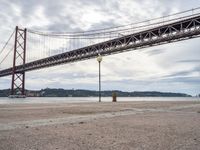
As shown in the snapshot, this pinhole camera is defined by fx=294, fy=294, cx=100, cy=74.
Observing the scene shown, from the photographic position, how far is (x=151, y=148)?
4.25m

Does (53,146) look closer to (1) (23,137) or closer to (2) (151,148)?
(1) (23,137)

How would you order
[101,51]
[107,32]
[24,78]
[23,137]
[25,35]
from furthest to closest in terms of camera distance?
[25,35] < [24,78] < [107,32] < [101,51] < [23,137]

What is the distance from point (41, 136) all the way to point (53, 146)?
972 mm

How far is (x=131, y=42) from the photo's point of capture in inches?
2087

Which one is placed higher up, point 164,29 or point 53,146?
point 164,29

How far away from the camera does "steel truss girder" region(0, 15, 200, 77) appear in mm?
42031

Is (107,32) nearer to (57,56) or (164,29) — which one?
(57,56)

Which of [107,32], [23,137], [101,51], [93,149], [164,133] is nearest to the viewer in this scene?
[93,149]

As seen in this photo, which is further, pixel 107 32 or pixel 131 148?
pixel 107 32

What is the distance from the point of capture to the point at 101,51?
2237 inches

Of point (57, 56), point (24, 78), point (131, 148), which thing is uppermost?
point (57, 56)

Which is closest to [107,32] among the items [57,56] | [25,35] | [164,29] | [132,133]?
[57,56]

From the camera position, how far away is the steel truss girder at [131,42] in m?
42.0

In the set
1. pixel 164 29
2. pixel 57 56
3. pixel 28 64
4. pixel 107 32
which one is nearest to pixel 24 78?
pixel 28 64
